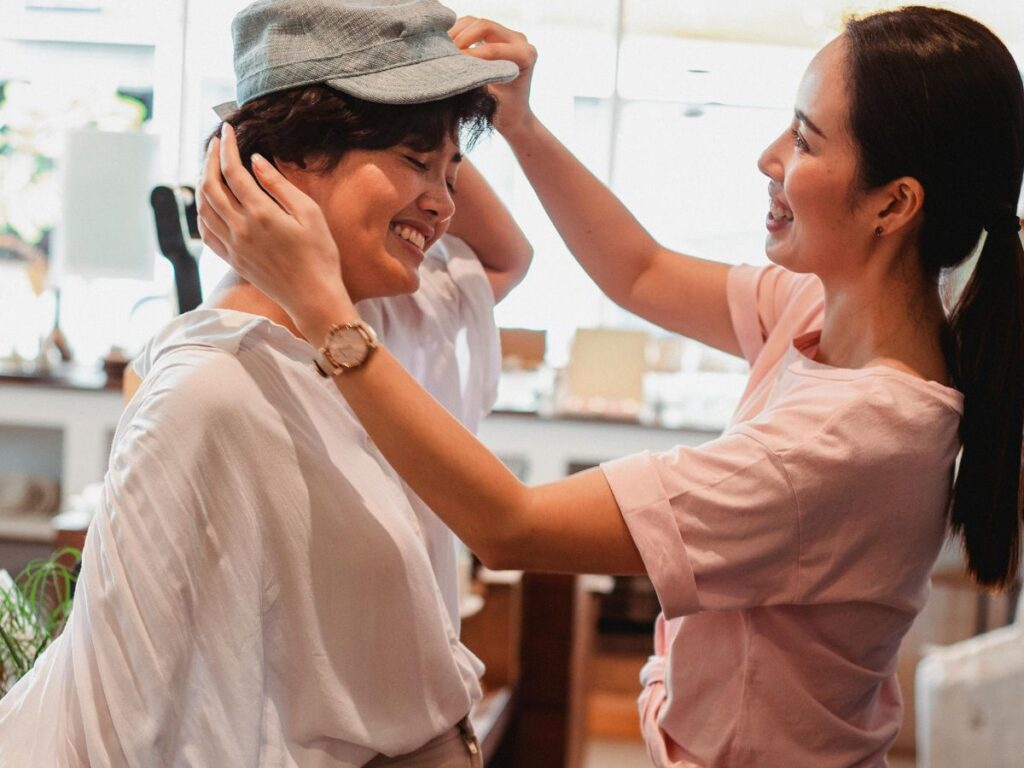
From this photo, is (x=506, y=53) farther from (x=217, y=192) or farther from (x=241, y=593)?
(x=241, y=593)

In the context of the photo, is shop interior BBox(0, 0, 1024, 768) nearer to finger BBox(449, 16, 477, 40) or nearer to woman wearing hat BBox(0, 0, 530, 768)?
woman wearing hat BBox(0, 0, 530, 768)

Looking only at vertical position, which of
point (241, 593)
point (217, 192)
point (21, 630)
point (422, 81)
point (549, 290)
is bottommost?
point (549, 290)

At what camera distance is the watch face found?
1127 millimetres

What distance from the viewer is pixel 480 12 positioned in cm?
736

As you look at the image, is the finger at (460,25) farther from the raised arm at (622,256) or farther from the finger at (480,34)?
the raised arm at (622,256)

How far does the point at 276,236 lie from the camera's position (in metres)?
1.11

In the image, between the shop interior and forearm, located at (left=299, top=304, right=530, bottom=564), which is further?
the shop interior

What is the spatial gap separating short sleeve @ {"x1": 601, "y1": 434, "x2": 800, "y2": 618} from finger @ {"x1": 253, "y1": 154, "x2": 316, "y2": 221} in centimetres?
40

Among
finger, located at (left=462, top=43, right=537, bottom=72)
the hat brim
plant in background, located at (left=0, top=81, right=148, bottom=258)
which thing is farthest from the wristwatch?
plant in background, located at (left=0, top=81, right=148, bottom=258)

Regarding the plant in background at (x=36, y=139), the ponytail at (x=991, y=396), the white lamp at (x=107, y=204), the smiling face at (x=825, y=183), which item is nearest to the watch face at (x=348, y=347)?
the smiling face at (x=825, y=183)

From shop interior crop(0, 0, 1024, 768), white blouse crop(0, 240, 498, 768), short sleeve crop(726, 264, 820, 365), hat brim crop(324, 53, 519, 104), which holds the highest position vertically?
hat brim crop(324, 53, 519, 104)

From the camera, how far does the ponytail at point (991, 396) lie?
130 cm

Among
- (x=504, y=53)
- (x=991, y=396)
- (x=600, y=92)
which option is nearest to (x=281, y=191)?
(x=504, y=53)

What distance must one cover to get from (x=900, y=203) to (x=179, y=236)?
857mm
